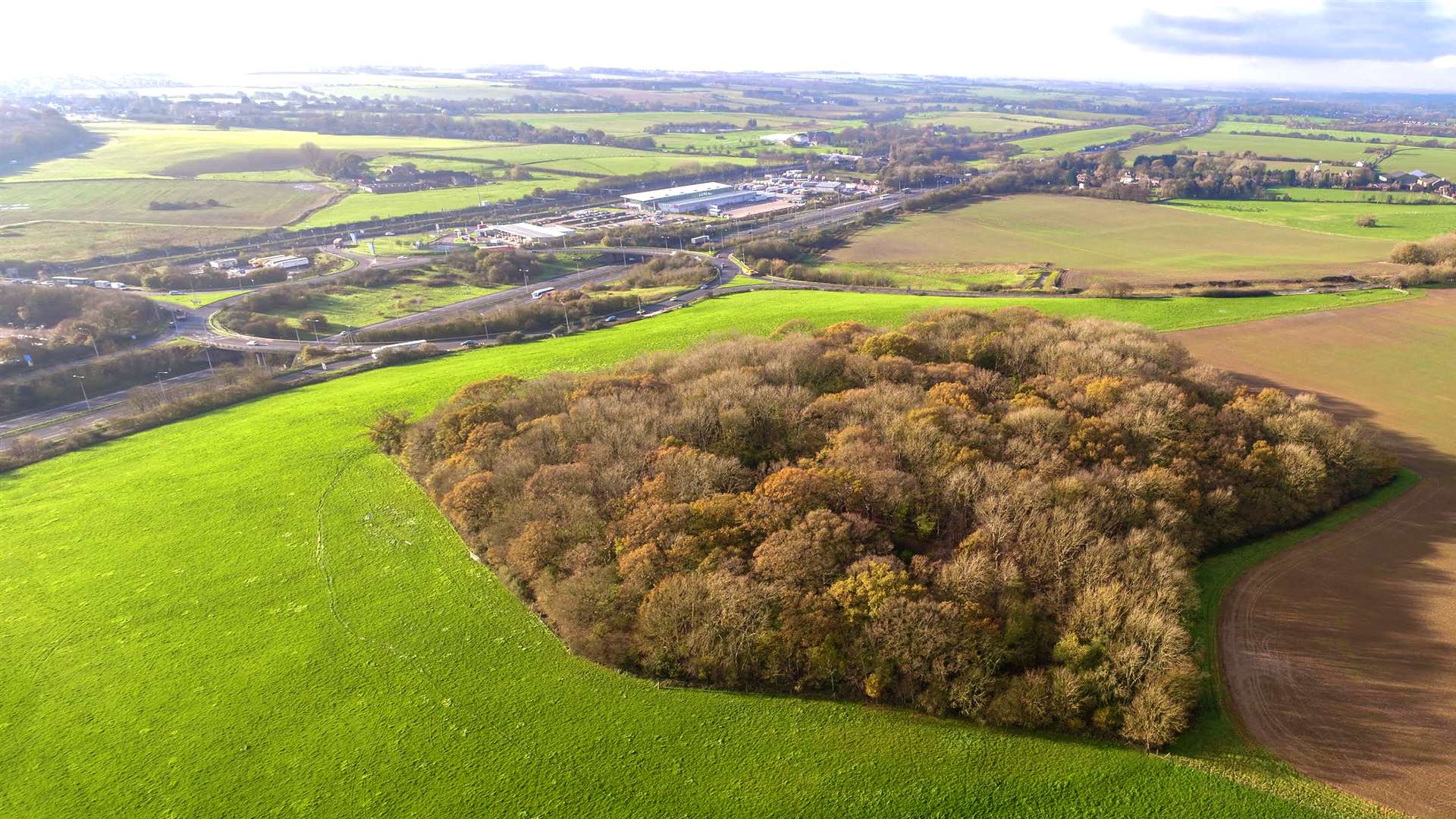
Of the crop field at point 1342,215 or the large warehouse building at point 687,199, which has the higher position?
the crop field at point 1342,215

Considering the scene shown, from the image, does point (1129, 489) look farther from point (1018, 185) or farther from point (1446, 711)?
point (1018, 185)

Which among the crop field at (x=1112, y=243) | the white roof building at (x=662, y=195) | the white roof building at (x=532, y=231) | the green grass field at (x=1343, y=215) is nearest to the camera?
the crop field at (x=1112, y=243)

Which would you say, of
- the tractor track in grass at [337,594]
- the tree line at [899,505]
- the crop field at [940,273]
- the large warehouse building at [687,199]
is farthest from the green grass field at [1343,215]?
the tractor track in grass at [337,594]

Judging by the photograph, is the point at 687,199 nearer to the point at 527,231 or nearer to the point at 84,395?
the point at 527,231

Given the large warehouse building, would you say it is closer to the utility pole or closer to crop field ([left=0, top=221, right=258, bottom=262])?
crop field ([left=0, top=221, right=258, bottom=262])

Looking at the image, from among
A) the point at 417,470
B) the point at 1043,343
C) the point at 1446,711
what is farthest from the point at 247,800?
the point at 1043,343

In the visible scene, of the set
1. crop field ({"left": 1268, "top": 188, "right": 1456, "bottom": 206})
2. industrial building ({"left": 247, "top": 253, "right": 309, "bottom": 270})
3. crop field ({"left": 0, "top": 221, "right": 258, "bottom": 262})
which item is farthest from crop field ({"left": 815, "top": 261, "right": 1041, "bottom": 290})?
crop field ({"left": 0, "top": 221, "right": 258, "bottom": 262})

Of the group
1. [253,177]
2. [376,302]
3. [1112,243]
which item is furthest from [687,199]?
[253,177]

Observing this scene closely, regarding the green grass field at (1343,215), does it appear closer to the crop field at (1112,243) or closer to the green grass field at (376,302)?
the crop field at (1112,243)
